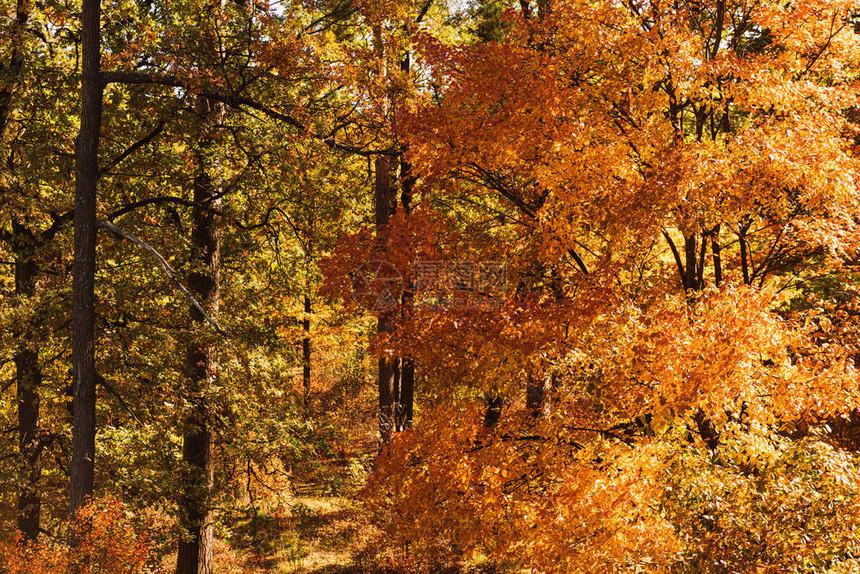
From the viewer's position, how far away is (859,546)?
5.70m

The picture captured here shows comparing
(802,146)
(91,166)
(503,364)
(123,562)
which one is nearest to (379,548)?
(123,562)

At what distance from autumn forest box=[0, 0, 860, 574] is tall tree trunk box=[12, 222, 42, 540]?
121 mm

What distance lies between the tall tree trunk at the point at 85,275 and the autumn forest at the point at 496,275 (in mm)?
42

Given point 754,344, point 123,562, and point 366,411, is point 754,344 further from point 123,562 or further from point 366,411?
point 366,411

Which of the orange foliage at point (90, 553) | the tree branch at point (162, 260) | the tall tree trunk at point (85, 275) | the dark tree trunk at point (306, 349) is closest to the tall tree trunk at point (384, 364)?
the tree branch at point (162, 260)

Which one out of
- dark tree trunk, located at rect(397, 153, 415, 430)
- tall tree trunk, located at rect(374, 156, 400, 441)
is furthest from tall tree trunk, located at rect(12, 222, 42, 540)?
dark tree trunk, located at rect(397, 153, 415, 430)

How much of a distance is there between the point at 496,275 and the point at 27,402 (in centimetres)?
1043

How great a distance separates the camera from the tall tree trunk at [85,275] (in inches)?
339

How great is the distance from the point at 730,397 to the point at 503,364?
2.71 meters

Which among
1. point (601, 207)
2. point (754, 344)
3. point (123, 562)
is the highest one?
point (601, 207)

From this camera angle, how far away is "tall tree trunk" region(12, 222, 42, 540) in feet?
35.8

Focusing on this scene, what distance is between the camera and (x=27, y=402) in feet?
40.9

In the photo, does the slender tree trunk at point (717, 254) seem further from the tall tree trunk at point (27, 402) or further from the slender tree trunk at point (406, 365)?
the tall tree trunk at point (27, 402)

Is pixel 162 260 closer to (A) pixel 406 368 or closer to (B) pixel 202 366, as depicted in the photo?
(B) pixel 202 366
